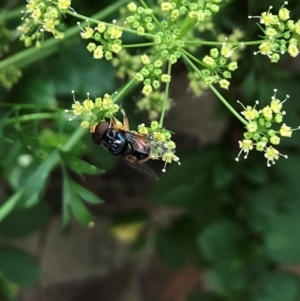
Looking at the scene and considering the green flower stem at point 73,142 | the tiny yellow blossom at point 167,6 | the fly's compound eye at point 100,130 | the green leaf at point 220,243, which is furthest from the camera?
the green leaf at point 220,243

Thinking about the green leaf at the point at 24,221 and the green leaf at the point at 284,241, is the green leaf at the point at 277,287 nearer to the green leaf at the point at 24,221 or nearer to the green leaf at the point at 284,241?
the green leaf at the point at 284,241

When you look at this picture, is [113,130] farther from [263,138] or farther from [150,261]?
[150,261]

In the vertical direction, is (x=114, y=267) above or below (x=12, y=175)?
below

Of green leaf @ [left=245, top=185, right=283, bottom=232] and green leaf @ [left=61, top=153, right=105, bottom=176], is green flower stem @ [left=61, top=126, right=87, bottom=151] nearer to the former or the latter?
green leaf @ [left=61, top=153, right=105, bottom=176]

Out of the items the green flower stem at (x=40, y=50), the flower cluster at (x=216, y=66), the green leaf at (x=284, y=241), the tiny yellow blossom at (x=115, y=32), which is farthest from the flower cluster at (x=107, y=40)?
the green leaf at (x=284, y=241)

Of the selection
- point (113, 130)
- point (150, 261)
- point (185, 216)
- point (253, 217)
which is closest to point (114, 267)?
point (150, 261)

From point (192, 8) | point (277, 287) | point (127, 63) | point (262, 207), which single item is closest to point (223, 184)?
point (262, 207)

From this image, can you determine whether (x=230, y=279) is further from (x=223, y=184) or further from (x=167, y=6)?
(x=167, y=6)

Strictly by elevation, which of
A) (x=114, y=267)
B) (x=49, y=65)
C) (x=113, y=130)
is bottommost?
(x=114, y=267)
